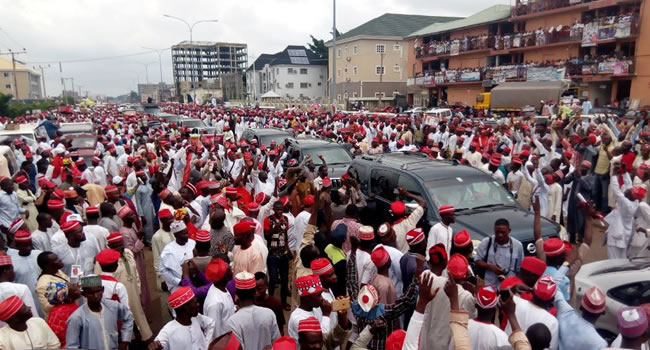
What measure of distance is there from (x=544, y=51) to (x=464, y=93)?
26.7 ft

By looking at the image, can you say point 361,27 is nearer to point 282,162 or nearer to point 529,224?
point 282,162

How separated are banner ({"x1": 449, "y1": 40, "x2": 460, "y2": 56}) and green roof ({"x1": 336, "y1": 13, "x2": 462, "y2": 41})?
14.2 m

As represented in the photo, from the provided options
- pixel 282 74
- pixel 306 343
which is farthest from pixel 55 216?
pixel 282 74

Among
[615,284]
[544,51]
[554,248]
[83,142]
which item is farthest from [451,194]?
[544,51]

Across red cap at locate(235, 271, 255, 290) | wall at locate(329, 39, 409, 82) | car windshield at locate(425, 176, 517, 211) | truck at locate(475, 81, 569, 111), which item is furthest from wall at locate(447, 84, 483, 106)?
red cap at locate(235, 271, 255, 290)

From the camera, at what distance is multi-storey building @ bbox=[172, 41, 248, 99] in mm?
130000

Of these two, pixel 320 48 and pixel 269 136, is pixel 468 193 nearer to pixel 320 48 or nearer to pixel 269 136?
pixel 269 136

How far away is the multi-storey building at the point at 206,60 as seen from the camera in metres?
130

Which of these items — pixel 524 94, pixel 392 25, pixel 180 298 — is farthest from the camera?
pixel 392 25

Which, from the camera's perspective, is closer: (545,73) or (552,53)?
(545,73)

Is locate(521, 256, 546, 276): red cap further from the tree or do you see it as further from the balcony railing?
the tree

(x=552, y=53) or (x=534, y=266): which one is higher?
(x=552, y=53)

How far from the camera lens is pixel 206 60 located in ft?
437

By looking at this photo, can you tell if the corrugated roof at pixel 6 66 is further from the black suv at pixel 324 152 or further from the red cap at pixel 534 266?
the red cap at pixel 534 266
